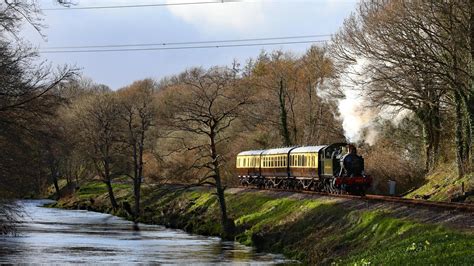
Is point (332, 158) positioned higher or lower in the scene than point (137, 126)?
lower

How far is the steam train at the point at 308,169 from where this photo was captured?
4053 cm

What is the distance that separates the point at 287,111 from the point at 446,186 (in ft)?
115

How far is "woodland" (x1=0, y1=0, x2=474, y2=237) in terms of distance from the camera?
2964 cm

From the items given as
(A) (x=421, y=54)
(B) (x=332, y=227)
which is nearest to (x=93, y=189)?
(A) (x=421, y=54)

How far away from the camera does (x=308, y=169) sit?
47781 mm

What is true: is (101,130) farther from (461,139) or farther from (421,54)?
(421,54)

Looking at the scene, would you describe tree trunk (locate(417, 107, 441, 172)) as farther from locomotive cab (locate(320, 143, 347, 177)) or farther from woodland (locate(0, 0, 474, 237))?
locomotive cab (locate(320, 143, 347, 177))

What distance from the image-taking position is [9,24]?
24.2 meters

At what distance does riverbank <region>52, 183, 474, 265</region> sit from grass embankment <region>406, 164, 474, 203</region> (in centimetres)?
537

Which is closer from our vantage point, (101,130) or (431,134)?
(431,134)

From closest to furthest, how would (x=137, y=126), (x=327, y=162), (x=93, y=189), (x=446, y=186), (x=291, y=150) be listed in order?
(x=446, y=186) → (x=327, y=162) → (x=291, y=150) → (x=137, y=126) → (x=93, y=189)

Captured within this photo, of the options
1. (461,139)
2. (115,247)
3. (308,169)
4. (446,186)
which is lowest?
(115,247)

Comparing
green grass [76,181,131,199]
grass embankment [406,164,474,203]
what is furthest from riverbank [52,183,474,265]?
green grass [76,181,131,199]

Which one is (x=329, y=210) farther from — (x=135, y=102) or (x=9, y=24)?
(x=135, y=102)
